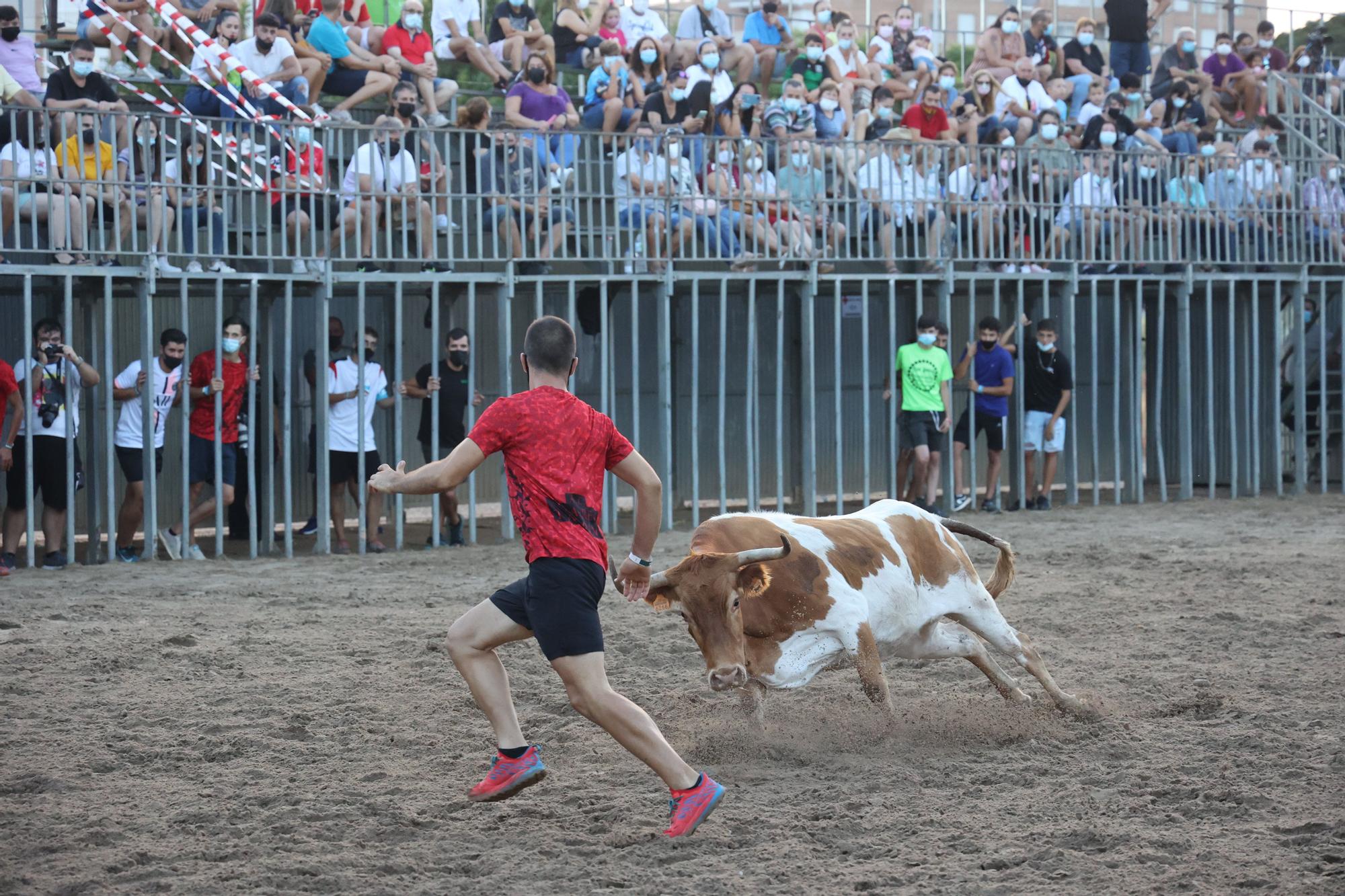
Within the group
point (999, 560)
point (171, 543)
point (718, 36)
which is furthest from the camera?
point (718, 36)

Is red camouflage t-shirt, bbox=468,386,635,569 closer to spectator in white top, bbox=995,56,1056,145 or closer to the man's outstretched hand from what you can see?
the man's outstretched hand

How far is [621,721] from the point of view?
525 centimetres

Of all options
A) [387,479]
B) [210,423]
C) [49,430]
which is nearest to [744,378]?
[210,423]

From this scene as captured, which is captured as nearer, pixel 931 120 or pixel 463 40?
pixel 463 40

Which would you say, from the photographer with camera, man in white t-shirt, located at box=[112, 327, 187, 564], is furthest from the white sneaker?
the photographer with camera

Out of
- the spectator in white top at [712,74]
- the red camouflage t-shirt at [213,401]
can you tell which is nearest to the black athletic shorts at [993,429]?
the spectator in white top at [712,74]

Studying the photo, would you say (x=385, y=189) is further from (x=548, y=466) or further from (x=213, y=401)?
(x=548, y=466)

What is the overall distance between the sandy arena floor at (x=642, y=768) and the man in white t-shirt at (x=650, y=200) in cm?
527

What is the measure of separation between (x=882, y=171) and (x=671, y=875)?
11.9 m

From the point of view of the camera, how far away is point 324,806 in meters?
5.77

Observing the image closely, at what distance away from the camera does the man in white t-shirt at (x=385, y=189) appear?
1344 cm

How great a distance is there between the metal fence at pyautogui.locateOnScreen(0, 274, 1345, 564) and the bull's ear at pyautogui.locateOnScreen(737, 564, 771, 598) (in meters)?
7.61

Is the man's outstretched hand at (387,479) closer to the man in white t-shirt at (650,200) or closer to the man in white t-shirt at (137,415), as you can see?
the man in white t-shirt at (137,415)

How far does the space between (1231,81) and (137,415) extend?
1519cm
